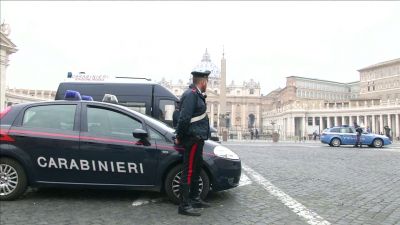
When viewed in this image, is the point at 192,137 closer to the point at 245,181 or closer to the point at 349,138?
the point at 245,181

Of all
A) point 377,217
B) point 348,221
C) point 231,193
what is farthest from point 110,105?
point 377,217

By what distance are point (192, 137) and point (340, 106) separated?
81.9 metres

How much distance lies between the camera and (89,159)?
5.65 metres

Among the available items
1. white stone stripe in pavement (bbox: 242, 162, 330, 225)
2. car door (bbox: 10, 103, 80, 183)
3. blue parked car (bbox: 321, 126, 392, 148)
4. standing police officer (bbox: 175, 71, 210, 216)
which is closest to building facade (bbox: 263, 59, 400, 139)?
blue parked car (bbox: 321, 126, 392, 148)

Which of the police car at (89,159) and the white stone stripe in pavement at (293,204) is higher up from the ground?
the police car at (89,159)

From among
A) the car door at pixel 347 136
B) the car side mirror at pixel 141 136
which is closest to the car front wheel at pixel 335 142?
the car door at pixel 347 136

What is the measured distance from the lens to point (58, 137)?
568cm

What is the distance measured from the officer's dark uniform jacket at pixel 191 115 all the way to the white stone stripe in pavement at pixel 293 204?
1.71 m

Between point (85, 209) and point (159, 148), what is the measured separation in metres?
1.32

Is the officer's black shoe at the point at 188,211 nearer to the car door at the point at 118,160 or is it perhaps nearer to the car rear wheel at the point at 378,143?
the car door at the point at 118,160

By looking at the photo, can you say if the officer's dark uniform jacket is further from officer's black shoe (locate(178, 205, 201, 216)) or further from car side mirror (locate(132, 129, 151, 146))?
officer's black shoe (locate(178, 205, 201, 216))

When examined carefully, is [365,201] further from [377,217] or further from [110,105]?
[110,105]

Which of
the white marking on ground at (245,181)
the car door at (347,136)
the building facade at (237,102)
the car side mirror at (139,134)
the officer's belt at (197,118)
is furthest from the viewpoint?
the building facade at (237,102)

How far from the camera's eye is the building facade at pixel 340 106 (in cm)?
7193
